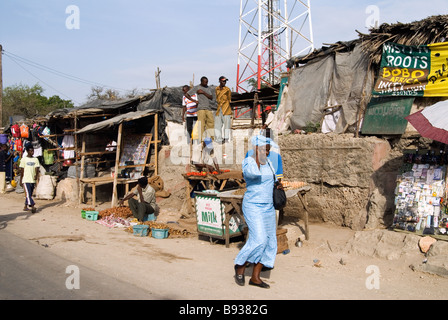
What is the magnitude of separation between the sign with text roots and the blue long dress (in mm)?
4884

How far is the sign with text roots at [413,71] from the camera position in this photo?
8.02 meters

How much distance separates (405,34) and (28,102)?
125ft

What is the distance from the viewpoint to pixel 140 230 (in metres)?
8.88

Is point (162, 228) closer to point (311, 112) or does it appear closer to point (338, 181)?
point (338, 181)

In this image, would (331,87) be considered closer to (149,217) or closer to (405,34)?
(405,34)

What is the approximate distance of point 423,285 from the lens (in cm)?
538

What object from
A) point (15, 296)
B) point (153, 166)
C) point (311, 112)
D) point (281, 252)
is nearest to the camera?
Answer: point (15, 296)

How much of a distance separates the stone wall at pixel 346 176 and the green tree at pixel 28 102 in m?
32.6

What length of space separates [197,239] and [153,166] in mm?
5722

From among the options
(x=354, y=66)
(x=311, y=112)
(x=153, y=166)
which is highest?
(x=354, y=66)

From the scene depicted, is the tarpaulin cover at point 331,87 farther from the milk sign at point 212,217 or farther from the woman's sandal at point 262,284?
the woman's sandal at point 262,284

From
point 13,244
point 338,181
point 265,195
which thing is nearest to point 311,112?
point 338,181

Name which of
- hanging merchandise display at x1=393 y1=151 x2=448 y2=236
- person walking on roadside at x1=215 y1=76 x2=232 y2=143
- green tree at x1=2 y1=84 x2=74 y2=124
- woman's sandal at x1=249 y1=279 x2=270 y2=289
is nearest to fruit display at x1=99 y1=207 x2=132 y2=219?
person walking on roadside at x1=215 y1=76 x2=232 y2=143

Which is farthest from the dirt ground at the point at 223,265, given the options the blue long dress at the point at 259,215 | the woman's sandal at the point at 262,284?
the blue long dress at the point at 259,215
